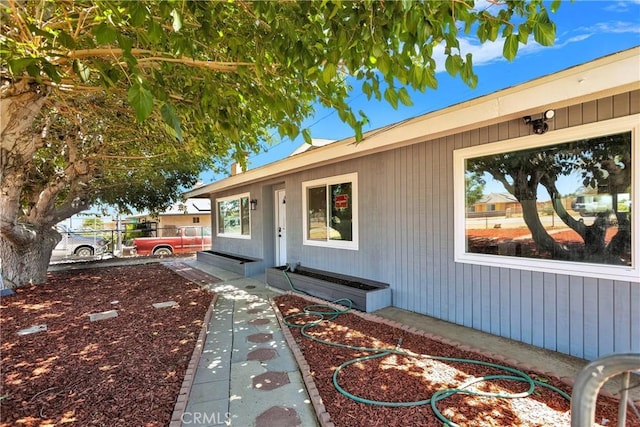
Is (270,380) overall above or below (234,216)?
below

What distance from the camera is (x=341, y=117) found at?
2.41 m

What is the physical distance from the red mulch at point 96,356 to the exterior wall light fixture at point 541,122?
4.35 metres

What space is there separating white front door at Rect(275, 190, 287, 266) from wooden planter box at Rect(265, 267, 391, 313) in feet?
4.76

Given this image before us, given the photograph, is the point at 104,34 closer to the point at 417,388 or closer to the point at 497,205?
the point at 417,388

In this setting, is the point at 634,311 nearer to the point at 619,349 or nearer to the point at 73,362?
the point at 619,349

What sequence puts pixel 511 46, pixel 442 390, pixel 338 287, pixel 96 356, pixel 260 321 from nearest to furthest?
1. pixel 511 46
2. pixel 442 390
3. pixel 96 356
4. pixel 260 321
5. pixel 338 287

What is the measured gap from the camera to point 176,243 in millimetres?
14773

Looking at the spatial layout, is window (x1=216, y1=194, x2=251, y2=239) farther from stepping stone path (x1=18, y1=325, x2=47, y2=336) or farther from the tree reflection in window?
the tree reflection in window

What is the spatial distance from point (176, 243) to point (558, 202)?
14.8 metres

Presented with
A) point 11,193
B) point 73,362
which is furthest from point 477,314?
point 11,193

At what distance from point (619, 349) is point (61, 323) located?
6.79 meters

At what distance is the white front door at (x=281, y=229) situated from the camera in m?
8.38

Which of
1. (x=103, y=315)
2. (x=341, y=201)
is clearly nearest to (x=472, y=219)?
(x=341, y=201)

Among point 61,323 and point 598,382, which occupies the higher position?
point 598,382
